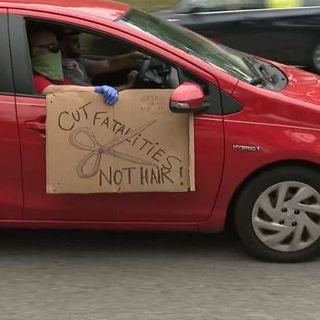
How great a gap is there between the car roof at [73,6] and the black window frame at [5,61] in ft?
0.40

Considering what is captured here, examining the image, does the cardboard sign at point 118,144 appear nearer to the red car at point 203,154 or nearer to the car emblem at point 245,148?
the red car at point 203,154

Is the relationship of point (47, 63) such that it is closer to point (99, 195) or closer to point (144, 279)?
point (99, 195)

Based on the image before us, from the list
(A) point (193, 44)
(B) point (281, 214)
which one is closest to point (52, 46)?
(A) point (193, 44)

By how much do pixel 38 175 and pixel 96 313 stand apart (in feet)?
3.11

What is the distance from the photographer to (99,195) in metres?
4.46

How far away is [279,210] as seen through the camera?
4449 mm

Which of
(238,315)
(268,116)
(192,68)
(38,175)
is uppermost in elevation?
(192,68)

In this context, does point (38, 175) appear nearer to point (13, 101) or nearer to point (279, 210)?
point (13, 101)

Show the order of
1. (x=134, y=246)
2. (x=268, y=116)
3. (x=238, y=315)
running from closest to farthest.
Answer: (x=238, y=315)
(x=268, y=116)
(x=134, y=246)

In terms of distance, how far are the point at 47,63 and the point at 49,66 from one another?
0.9 inches

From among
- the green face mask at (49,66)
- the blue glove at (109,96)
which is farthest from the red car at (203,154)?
the blue glove at (109,96)

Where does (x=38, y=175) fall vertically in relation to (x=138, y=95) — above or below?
below

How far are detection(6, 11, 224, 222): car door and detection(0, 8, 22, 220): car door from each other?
0.13ft

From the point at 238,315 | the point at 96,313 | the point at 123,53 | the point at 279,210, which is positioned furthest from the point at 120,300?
the point at 123,53
